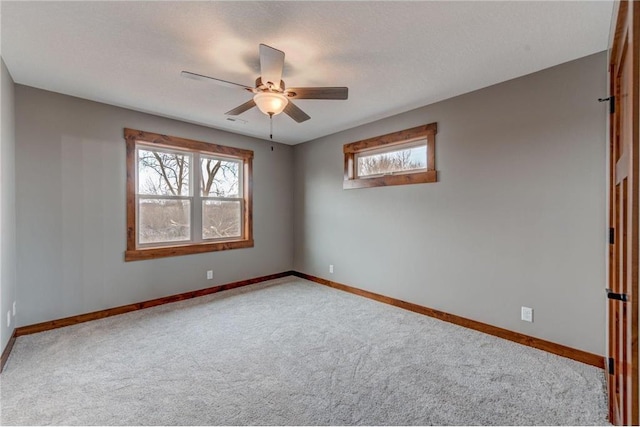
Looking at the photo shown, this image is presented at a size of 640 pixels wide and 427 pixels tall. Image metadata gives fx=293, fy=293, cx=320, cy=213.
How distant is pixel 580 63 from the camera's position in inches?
95.4

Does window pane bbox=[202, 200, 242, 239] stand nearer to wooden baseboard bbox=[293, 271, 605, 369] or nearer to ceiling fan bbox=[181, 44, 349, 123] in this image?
wooden baseboard bbox=[293, 271, 605, 369]

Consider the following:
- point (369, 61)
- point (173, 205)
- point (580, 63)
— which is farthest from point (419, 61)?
point (173, 205)

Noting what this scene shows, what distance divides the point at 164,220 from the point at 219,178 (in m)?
1.04

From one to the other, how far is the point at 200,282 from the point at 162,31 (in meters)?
3.28

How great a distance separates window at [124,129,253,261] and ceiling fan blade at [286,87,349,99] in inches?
96.1

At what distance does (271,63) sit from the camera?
6.63 feet

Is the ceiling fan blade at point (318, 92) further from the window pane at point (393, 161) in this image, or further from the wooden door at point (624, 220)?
the window pane at point (393, 161)

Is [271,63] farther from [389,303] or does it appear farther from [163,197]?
[389,303]

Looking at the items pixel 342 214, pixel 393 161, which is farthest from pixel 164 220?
pixel 393 161

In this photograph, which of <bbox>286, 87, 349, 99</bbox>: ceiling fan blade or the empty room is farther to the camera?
<bbox>286, 87, 349, 99</bbox>: ceiling fan blade

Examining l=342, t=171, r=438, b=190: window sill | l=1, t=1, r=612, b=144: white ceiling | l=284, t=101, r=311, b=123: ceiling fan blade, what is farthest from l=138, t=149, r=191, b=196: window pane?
l=342, t=171, r=438, b=190: window sill

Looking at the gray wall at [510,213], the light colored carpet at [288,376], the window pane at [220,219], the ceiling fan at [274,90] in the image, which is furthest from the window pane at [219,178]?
the ceiling fan at [274,90]

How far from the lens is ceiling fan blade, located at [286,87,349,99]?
2.26 metres

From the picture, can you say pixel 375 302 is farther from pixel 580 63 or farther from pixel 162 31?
pixel 162 31
